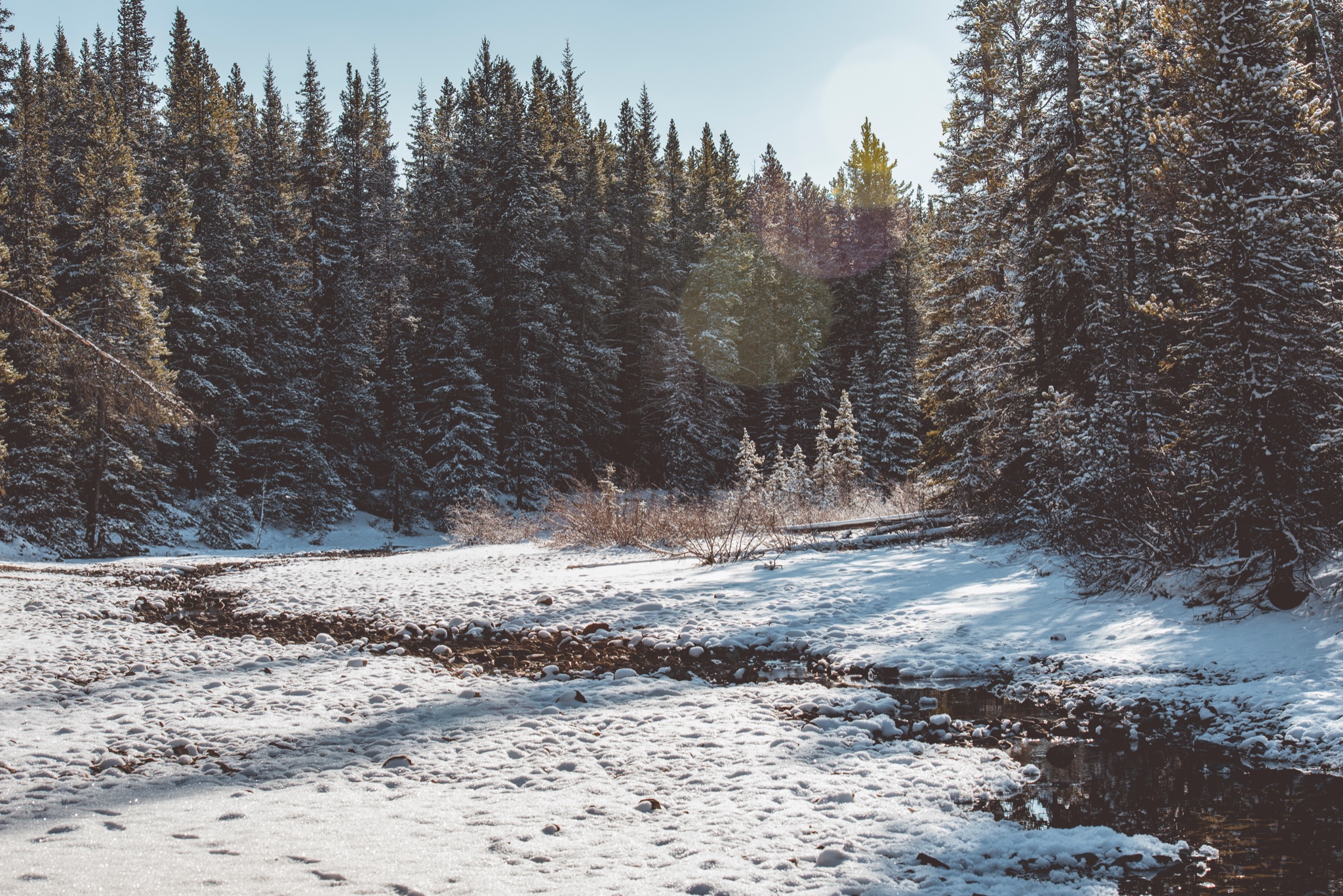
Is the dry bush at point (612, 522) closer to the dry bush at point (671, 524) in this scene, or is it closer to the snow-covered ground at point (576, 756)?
the dry bush at point (671, 524)

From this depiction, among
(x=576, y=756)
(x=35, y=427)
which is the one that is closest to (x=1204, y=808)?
(x=576, y=756)

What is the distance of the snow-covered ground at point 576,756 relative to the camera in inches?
122

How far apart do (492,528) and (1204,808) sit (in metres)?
19.6

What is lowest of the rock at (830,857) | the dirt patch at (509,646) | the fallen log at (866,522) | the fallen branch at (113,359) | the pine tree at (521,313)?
the rock at (830,857)

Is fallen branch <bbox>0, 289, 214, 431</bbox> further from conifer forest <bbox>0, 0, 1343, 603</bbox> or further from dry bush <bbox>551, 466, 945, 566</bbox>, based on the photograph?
dry bush <bbox>551, 466, 945, 566</bbox>

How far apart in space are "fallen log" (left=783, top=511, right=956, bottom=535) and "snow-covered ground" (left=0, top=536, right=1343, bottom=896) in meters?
7.66

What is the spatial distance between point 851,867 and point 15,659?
7575 millimetres

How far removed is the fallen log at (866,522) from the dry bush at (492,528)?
8324 mm

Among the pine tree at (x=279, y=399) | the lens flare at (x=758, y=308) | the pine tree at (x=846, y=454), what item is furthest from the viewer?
the lens flare at (x=758, y=308)

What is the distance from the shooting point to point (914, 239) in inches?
2025

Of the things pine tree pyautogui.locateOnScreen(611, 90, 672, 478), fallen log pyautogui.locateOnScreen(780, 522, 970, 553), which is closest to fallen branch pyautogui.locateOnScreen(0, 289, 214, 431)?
fallen log pyautogui.locateOnScreen(780, 522, 970, 553)

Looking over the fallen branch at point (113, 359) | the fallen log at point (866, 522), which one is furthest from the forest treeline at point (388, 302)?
the fallen log at point (866, 522)

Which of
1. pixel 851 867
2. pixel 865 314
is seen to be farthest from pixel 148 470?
pixel 865 314

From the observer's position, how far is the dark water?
3.22 metres
